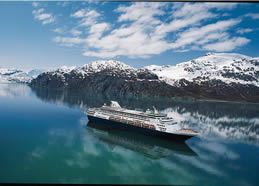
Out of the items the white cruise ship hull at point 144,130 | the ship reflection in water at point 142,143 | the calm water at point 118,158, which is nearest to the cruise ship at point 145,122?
the white cruise ship hull at point 144,130

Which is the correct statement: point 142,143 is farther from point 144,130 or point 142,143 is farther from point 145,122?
point 145,122

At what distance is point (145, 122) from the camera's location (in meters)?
31.4

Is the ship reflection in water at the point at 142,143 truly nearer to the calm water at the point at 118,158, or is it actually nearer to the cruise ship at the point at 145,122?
the calm water at the point at 118,158

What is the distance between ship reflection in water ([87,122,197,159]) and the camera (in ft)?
80.3

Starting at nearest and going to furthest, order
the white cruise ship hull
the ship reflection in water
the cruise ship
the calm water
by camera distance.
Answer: the calm water → the ship reflection in water → the white cruise ship hull → the cruise ship

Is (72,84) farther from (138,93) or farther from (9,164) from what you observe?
(9,164)

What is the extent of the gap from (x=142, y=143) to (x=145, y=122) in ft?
14.7

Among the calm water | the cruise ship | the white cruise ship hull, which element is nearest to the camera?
the calm water

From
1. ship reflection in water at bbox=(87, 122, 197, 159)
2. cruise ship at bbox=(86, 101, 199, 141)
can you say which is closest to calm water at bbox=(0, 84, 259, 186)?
ship reflection in water at bbox=(87, 122, 197, 159)

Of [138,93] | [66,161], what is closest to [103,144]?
[66,161]

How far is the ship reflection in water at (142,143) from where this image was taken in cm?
2448

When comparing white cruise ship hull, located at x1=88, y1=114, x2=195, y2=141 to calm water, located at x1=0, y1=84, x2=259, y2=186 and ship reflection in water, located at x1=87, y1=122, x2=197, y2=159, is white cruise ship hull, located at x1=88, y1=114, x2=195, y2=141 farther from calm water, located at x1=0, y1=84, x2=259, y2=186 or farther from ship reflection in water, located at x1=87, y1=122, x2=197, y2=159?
calm water, located at x1=0, y1=84, x2=259, y2=186

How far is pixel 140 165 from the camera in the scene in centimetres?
1945

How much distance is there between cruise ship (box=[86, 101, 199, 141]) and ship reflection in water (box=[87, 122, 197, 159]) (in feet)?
3.63
